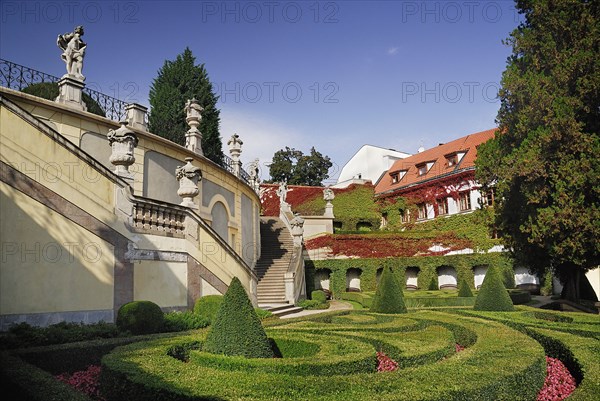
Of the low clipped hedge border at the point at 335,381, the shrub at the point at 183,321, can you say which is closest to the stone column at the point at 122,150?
the shrub at the point at 183,321

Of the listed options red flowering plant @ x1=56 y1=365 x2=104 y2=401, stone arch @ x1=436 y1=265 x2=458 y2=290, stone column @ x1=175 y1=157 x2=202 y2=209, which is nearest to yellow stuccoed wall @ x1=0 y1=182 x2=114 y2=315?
red flowering plant @ x1=56 y1=365 x2=104 y2=401

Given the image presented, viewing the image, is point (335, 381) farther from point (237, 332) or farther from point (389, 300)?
point (389, 300)

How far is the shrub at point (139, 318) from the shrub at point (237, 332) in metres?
4.17

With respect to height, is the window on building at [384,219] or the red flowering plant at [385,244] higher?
the window on building at [384,219]

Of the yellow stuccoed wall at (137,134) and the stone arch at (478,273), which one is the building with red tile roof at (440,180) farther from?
the yellow stuccoed wall at (137,134)

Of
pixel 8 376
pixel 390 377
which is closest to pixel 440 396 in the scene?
pixel 390 377

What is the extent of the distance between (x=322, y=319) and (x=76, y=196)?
814 cm

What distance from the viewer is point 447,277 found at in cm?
3822

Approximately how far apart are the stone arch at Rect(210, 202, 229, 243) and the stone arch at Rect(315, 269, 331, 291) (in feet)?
48.7

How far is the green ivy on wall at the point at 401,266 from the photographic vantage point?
35.9 metres

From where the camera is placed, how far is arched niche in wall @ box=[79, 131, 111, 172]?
56.3 feet

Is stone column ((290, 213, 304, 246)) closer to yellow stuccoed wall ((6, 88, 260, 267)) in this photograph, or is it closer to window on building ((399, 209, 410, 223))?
yellow stuccoed wall ((6, 88, 260, 267))

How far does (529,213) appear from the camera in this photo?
56.7ft

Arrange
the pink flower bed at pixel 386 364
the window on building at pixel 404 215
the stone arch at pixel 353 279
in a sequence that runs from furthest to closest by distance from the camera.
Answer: the window on building at pixel 404 215 → the stone arch at pixel 353 279 → the pink flower bed at pixel 386 364
